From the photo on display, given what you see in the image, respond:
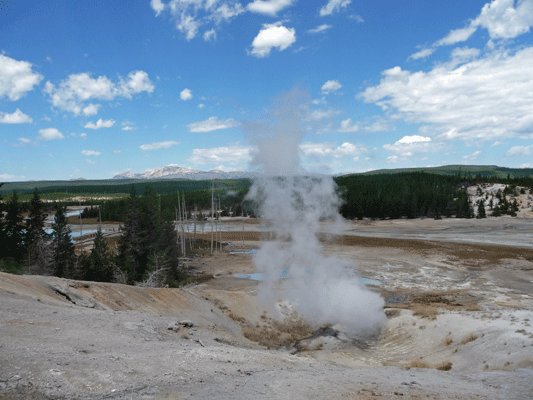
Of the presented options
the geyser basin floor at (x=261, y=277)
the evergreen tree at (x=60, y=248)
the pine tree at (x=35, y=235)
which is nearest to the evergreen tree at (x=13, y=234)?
the pine tree at (x=35, y=235)

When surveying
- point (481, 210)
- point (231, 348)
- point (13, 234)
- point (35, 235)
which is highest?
point (13, 234)

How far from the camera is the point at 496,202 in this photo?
9969cm

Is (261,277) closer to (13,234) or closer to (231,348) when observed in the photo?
(231,348)

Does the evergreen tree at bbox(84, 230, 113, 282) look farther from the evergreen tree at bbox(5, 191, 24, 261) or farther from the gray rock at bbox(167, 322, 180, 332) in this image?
the gray rock at bbox(167, 322, 180, 332)

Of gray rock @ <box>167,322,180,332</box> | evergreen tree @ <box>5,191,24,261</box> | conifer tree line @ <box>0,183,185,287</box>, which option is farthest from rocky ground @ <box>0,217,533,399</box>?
evergreen tree @ <box>5,191,24,261</box>

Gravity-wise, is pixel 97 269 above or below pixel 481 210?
below

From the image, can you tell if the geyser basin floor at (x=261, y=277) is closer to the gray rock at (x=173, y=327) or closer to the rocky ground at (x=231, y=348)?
the rocky ground at (x=231, y=348)

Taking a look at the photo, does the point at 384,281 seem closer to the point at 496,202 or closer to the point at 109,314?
the point at 109,314

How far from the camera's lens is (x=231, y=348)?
13.5 m

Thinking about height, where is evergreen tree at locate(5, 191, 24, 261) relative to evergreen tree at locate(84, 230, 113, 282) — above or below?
above

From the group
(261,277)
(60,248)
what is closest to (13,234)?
(60,248)

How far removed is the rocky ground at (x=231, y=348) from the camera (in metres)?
7.89

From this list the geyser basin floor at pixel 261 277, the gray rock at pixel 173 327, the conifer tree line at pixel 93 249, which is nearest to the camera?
the gray rock at pixel 173 327

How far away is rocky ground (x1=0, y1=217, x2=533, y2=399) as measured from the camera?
7895mm
